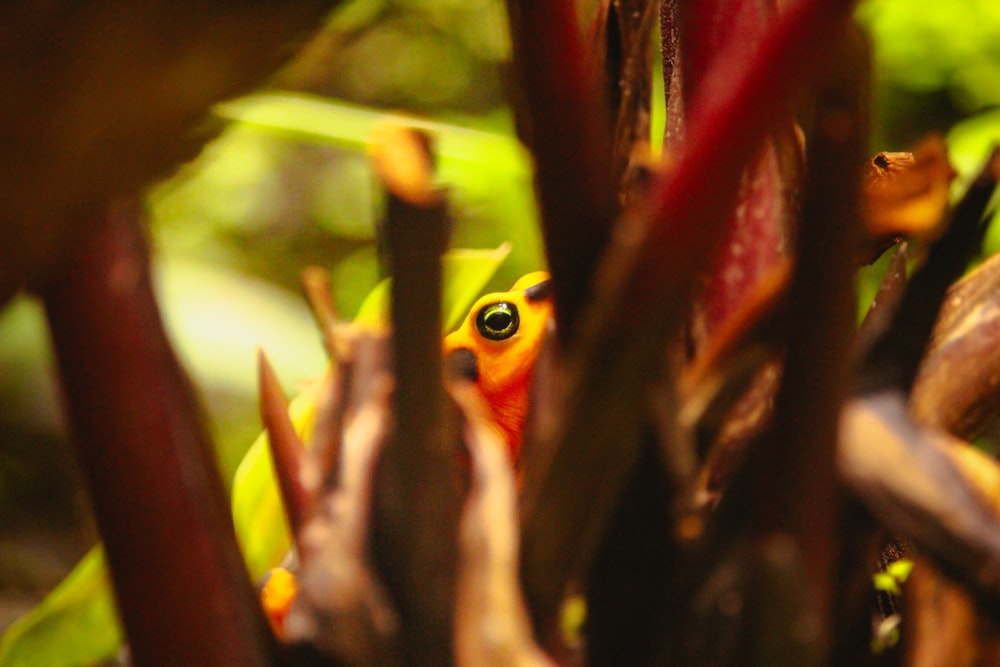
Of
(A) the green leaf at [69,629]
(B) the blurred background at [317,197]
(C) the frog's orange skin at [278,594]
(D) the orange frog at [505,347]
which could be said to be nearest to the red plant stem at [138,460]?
(B) the blurred background at [317,197]

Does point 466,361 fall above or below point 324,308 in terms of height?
below

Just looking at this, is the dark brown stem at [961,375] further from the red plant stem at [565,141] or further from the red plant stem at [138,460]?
the red plant stem at [138,460]

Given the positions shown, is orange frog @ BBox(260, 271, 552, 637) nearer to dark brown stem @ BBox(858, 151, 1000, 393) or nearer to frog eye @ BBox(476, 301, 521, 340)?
frog eye @ BBox(476, 301, 521, 340)

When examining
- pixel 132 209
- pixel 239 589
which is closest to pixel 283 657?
pixel 239 589

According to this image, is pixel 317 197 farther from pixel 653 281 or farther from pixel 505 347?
pixel 653 281

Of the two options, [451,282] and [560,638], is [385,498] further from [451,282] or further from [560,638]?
[451,282]

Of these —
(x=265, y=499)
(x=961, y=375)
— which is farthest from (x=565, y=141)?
(x=265, y=499)
